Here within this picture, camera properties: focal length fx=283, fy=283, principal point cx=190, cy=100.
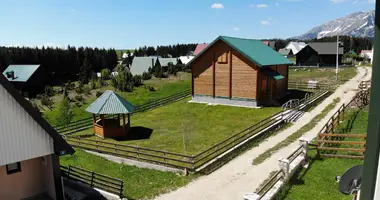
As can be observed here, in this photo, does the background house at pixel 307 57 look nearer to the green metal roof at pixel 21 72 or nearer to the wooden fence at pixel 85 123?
the wooden fence at pixel 85 123

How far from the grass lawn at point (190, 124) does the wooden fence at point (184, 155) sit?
126cm

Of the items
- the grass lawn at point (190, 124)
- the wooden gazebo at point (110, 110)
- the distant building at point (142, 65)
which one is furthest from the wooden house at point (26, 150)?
the distant building at point (142, 65)

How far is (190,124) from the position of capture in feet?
84.4

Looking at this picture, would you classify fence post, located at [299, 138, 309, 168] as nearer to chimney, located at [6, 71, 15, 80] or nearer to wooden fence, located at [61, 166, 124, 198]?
wooden fence, located at [61, 166, 124, 198]

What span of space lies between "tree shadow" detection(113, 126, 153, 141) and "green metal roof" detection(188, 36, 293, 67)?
Result: 1172cm

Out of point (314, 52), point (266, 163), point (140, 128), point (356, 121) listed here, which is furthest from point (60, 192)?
point (314, 52)

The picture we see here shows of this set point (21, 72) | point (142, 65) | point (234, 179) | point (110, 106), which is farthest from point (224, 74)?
point (142, 65)

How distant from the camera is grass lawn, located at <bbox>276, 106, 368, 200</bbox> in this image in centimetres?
1152

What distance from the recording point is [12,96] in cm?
1070

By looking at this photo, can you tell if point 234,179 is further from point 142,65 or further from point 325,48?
point 325,48

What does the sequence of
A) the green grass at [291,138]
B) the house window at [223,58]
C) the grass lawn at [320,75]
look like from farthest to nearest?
the grass lawn at [320,75], the house window at [223,58], the green grass at [291,138]

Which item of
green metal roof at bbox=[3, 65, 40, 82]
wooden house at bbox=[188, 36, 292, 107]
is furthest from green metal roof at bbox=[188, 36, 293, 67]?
green metal roof at bbox=[3, 65, 40, 82]

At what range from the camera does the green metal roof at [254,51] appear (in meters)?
30.2

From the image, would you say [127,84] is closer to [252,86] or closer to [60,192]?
[252,86]
